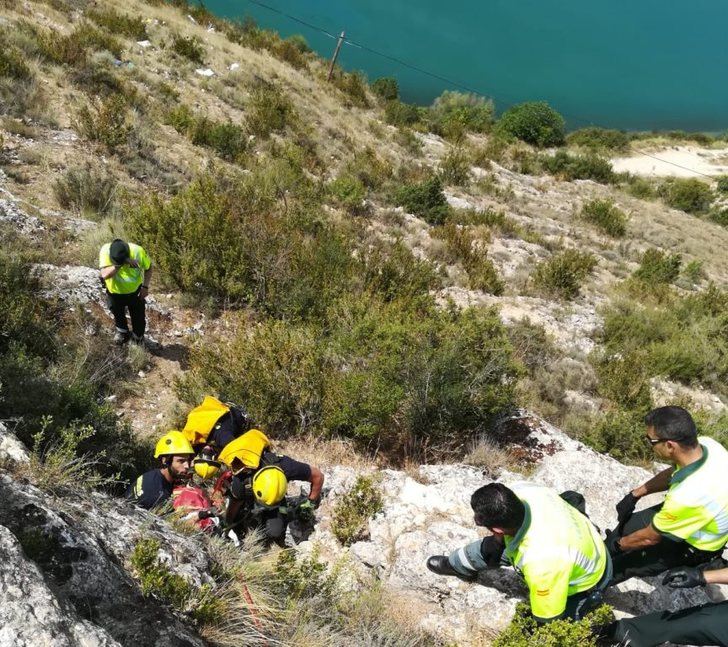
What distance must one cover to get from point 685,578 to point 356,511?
2077 mm

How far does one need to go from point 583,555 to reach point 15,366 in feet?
13.1

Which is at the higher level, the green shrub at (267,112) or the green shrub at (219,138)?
the green shrub at (267,112)

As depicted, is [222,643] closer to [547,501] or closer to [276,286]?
[547,501]

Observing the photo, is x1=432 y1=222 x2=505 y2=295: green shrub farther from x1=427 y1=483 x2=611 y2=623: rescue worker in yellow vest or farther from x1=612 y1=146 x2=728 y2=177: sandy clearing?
x1=612 y1=146 x2=728 y2=177: sandy clearing

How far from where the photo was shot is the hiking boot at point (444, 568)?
318 cm

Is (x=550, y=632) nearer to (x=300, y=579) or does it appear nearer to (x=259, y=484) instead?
(x=300, y=579)

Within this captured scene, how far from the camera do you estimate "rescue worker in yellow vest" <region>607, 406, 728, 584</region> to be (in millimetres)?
2598

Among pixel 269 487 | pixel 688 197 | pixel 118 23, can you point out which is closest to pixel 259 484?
pixel 269 487

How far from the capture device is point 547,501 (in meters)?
2.64

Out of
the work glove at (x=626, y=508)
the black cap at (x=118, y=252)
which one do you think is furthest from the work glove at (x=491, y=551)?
the black cap at (x=118, y=252)

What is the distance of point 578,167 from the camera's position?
723 inches

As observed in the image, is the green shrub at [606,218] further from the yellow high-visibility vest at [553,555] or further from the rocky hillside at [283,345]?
the yellow high-visibility vest at [553,555]

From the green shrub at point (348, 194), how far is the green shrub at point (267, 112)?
267 cm

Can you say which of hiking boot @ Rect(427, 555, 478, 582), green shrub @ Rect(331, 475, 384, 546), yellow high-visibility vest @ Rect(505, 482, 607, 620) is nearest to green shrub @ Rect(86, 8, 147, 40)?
green shrub @ Rect(331, 475, 384, 546)
